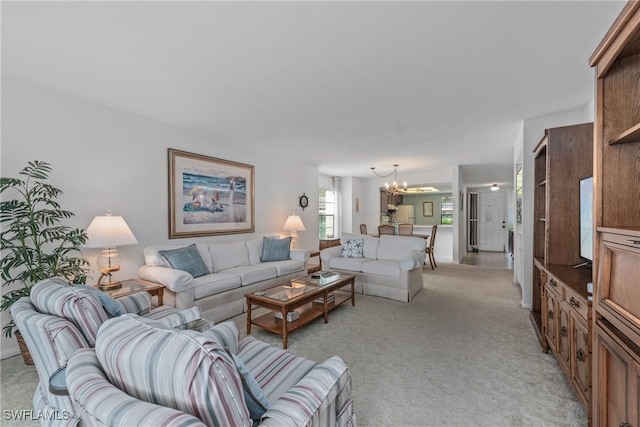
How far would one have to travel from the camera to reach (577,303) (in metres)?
1.66

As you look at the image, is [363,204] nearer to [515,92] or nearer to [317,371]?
[515,92]

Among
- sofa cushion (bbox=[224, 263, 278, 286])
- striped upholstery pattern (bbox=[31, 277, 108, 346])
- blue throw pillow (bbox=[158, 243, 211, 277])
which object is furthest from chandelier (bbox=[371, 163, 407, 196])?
striped upholstery pattern (bbox=[31, 277, 108, 346])

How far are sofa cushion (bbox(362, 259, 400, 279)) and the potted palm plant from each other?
328 centimetres

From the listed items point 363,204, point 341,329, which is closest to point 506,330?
point 341,329

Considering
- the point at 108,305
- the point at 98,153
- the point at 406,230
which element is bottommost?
the point at 108,305

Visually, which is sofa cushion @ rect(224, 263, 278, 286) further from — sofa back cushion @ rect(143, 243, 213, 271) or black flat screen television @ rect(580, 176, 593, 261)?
black flat screen television @ rect(580, 176, 593, 261)

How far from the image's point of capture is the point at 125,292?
8.34 ft

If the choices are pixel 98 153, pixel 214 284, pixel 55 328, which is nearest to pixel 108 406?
pixel 55 328

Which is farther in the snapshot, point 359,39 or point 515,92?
point 515,92

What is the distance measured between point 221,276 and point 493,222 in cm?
931

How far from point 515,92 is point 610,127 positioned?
1559 mm

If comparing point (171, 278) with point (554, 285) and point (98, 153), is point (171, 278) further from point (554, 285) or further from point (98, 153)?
point (554, 285)

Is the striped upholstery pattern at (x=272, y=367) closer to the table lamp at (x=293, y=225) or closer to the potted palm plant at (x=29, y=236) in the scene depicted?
the potted palm plant at (x=29, y=236)

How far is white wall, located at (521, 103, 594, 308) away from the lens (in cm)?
329
